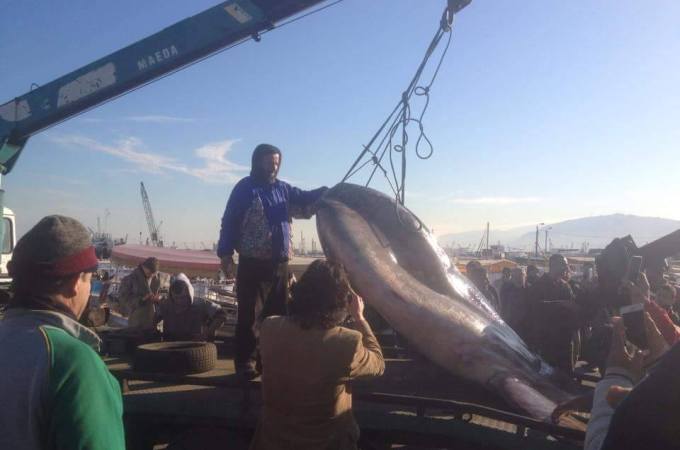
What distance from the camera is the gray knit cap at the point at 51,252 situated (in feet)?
4.89

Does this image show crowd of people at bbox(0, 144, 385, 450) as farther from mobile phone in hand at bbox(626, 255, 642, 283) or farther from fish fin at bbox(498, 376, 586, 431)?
mobile phone in hand at bbox(626, 255, 642, 283)

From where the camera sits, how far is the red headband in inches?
58.9

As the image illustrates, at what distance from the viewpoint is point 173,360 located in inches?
150

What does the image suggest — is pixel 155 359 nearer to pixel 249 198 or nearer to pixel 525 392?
pixel 249 198

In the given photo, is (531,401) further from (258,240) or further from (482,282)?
(482,282)

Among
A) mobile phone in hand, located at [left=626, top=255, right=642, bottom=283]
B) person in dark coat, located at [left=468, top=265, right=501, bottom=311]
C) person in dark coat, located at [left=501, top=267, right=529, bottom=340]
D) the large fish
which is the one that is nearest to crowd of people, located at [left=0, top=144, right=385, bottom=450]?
the large fish

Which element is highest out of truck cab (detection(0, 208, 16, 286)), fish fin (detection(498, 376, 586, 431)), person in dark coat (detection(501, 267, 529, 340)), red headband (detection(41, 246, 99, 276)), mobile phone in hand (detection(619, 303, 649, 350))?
truck cab (detection(0, 208, 16, 286))

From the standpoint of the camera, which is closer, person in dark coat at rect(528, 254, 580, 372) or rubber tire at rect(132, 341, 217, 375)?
rubber tire at rect(132, 341, 217, 375)

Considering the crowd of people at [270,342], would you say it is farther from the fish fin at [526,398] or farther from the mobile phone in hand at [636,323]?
the fish fin at [526,398]

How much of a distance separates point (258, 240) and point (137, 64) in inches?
175

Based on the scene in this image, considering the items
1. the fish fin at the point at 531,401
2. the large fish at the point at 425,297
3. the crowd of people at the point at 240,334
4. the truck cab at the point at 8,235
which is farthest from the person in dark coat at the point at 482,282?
the truck cab at the point at 8,235

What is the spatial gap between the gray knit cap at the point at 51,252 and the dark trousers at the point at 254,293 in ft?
8.21

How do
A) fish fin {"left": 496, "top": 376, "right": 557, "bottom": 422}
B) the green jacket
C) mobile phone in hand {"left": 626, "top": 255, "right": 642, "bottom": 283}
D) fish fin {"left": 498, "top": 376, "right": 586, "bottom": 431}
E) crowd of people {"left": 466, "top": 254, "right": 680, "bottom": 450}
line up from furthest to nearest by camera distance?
fish fin {"left": 496, "top": 376, "right": 557, "bottom": 422}
fish fin {"left": 498, "top": 376, "right": 586, "bottom": 431}
mobile phone in hand {"left": 626, "top": 255, "right": 642, "bottom": 283}
the green jacket
crowd of people {"left": 466, "top": 254, "right": 680, "bottom": 450}

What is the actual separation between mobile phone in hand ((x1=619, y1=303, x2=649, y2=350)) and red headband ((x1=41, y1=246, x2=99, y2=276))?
210 centimetres
